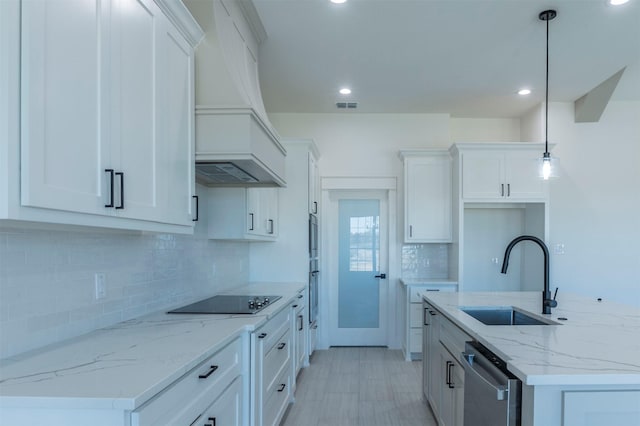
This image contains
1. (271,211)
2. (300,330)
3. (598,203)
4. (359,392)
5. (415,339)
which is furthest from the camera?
(598,203)

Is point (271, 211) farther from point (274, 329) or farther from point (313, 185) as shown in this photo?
point (274, 329)

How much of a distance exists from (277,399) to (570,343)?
1887mm

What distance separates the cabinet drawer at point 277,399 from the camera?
257 centimetres

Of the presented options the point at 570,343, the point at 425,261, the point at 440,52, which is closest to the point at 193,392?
the point at 570,343

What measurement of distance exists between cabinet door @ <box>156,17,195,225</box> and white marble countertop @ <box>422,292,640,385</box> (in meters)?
1.55

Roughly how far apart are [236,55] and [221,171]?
29.1 inches

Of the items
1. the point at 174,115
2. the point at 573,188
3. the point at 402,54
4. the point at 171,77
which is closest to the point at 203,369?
the point at 174,115

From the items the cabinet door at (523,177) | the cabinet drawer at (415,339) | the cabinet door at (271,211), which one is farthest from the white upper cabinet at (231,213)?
the cabinet door at (523,177)

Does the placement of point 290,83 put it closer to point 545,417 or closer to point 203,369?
point 203,369

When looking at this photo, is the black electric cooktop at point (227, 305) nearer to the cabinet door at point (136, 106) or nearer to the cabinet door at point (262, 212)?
the cabinet door at point (262, 212)

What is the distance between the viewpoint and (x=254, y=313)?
2443 millimetres

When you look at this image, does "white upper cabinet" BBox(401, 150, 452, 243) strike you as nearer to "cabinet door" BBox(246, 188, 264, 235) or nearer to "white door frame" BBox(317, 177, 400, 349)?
"white door frame" BBox(317, 177, 400, 349)

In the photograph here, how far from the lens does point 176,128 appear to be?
2.04 meters

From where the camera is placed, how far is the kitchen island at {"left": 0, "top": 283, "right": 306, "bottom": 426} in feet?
3.65
